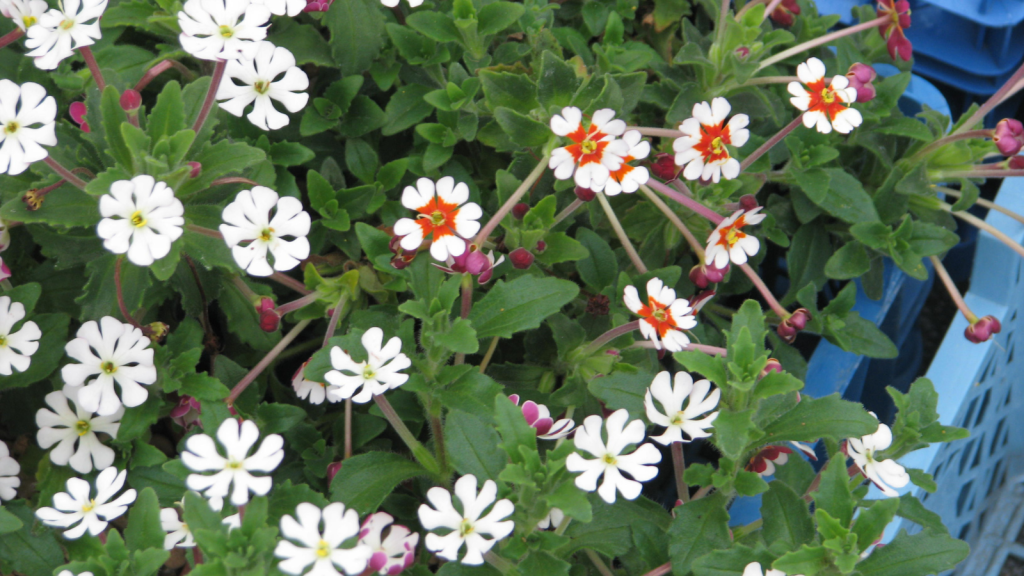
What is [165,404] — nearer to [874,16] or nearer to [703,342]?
[703,342]

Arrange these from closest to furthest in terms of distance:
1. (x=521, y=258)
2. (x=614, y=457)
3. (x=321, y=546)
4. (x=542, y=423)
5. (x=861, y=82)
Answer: (x=321, y=546), (x=614, y=457), (x=542, y=423), (x=521, y=258), (x=861, y=82)

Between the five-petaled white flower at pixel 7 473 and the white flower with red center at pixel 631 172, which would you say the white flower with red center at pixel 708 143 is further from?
the five-petaled white flower at pixel 7 473

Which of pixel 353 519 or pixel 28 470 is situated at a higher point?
pixel 353 519

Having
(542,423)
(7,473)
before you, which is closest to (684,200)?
(542,423)

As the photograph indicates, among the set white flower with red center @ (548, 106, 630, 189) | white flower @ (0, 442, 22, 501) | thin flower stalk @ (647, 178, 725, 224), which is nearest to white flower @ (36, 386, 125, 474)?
white flower @ (0, 442, 22, 501)

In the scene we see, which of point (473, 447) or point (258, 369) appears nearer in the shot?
point (473, 447)

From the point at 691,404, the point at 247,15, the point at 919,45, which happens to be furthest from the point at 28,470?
the point at 919,45

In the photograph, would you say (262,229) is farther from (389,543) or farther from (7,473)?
(7,473)
